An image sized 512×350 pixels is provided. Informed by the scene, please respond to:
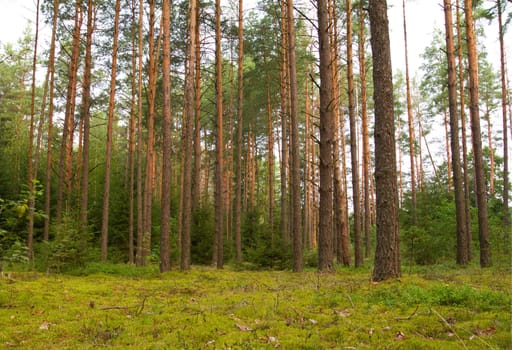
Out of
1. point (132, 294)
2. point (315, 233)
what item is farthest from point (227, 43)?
point (315, 233)

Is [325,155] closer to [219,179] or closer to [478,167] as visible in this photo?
[219,179]

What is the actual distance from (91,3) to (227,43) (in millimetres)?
7066

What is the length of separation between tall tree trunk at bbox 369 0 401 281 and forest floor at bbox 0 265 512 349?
0.53 meters

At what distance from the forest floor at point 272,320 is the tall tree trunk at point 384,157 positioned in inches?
21.0

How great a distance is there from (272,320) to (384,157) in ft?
13.0

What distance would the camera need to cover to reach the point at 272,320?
4410 millimetres

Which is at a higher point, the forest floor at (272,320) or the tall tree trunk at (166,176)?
the tall tree trunk at (166,176)

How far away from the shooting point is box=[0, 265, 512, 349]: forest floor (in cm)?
352

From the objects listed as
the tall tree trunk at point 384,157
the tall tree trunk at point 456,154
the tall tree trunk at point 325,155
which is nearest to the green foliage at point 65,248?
the tall tree trunk at point 325,155

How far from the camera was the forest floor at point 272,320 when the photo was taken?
3.52 m

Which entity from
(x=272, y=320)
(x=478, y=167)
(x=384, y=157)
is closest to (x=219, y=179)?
(x=384, y=157)

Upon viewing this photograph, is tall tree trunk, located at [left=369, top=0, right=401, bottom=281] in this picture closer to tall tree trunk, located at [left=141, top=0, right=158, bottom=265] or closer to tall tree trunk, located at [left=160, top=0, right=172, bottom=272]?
tall tree trunk, located at [left=160, top=0, right=172, bottom=272]

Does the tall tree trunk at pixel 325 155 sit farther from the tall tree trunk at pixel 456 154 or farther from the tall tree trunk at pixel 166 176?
the tall tree trunk at pixel 456 154

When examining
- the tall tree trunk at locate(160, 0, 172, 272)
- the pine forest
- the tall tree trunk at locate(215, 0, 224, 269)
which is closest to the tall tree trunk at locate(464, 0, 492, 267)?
the pine forest
